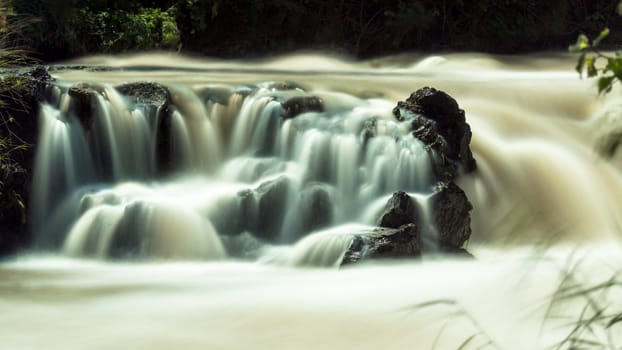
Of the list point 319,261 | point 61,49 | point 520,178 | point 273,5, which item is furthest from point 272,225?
point 273,5

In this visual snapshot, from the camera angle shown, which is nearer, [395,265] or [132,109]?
[395,265]

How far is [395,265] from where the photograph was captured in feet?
21.5

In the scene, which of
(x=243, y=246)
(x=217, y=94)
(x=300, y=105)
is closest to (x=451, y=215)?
(x=243, y=246)

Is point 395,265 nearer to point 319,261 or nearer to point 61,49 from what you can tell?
point 319,261

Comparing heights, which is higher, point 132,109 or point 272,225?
point 132,109

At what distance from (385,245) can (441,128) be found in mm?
2098

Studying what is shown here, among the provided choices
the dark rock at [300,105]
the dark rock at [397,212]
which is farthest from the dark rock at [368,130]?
the dark rock at [397,212]

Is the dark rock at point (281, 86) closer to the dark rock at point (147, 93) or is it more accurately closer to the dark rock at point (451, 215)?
the dark rock at point (147, 93)

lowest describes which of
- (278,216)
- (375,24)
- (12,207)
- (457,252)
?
(457,252)

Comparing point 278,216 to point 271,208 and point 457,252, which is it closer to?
point 271,208

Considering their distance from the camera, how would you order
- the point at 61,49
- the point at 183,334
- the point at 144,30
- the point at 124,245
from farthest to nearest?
1. the point at 144,30
2. the point at 61,49
3. the point at 124,245
4. the point at 183,334

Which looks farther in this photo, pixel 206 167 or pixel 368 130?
pixel 206 167

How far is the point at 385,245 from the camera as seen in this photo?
668 centimetres

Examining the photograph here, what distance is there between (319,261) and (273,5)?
35.5 feet
